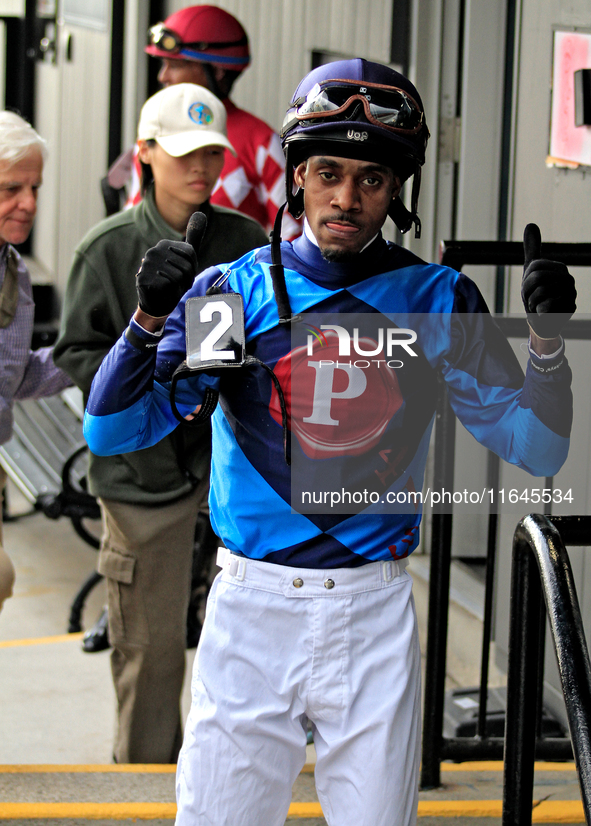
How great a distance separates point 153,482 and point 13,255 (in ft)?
2.84

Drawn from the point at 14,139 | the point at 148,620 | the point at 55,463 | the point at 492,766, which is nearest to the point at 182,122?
the point at 14,139

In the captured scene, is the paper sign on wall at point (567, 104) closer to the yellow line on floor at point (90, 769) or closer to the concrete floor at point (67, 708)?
the concrete floor at point (67, 708)

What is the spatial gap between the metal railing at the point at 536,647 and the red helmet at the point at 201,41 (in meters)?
3.01

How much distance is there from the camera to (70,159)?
10.2 metres

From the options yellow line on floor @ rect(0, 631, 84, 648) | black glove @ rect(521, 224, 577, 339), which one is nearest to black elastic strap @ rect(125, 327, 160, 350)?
black glove @ rect(521, 224, 577, 339)

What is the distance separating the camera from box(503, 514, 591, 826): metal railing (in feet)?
5.31

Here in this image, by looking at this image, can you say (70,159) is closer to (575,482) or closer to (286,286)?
(575,482)

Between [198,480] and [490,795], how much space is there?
1338mm

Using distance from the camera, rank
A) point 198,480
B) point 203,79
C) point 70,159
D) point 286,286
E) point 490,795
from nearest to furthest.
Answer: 1. point 286,286
2. point 490,795
3. point 198,480
4. point 203,79
5. point 70,159

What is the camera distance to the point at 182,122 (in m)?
3.42

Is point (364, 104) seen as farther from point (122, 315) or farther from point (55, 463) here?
point (55, 463)

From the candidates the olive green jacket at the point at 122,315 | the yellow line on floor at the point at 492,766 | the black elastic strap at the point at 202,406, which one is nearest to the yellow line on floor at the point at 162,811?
the yellow line on floor at the point at 492,766

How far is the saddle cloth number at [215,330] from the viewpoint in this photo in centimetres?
199

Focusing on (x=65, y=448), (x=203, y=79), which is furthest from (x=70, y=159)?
(x=203, y=79)
